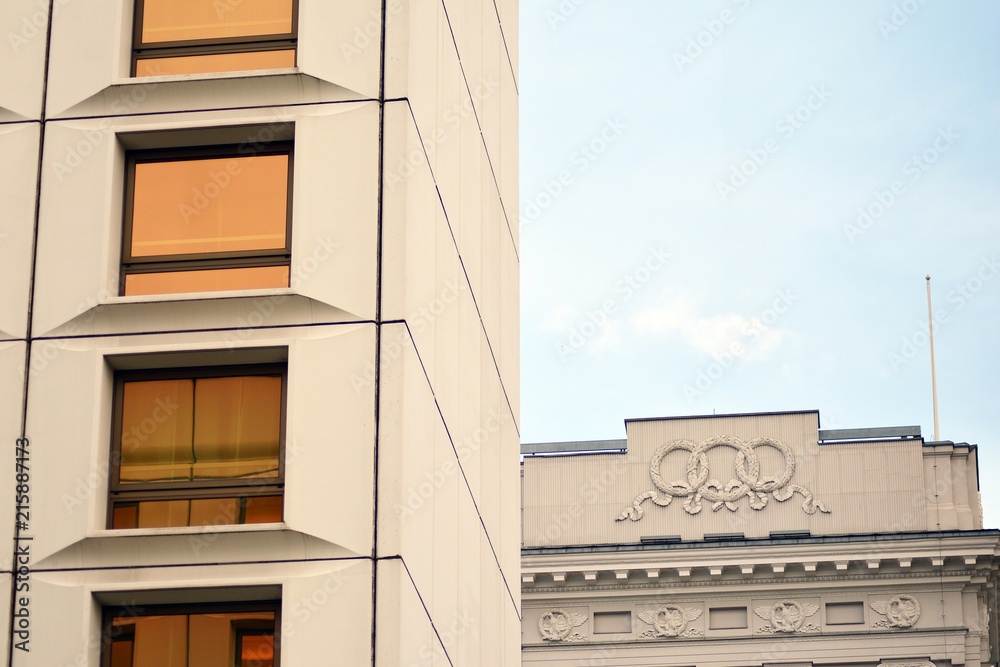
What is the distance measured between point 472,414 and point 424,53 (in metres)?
6.60

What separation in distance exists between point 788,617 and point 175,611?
4542cm

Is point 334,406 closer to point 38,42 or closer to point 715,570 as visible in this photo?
point 38,42

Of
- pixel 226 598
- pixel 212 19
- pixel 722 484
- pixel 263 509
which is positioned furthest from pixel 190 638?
pixel 722 484

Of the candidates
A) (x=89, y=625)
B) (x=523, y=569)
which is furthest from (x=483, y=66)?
(x=523, y=569)

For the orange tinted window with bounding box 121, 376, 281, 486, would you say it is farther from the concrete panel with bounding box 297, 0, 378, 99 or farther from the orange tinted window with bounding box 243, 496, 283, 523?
the concrete panel with bounding box 297, 0, 378, 99

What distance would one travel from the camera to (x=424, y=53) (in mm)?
22797

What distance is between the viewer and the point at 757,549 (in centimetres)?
6216

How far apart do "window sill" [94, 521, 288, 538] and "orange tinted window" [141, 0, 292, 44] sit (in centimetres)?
705

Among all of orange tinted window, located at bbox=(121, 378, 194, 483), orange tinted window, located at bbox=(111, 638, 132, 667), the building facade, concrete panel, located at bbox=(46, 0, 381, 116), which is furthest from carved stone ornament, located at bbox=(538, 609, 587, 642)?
orange tinted window, located at bbox=(111, 638, 132, 667)

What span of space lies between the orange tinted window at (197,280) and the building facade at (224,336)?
0.09 feet

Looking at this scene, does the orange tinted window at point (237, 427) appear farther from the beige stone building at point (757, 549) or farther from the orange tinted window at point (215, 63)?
the beige stone building at point (757, 549)

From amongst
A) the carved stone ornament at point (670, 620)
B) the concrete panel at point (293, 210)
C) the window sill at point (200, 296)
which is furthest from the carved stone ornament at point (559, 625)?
the window sill at point (200, 296)

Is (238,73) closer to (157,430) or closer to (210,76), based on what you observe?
(210,76)

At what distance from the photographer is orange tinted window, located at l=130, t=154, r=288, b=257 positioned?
846 inches
